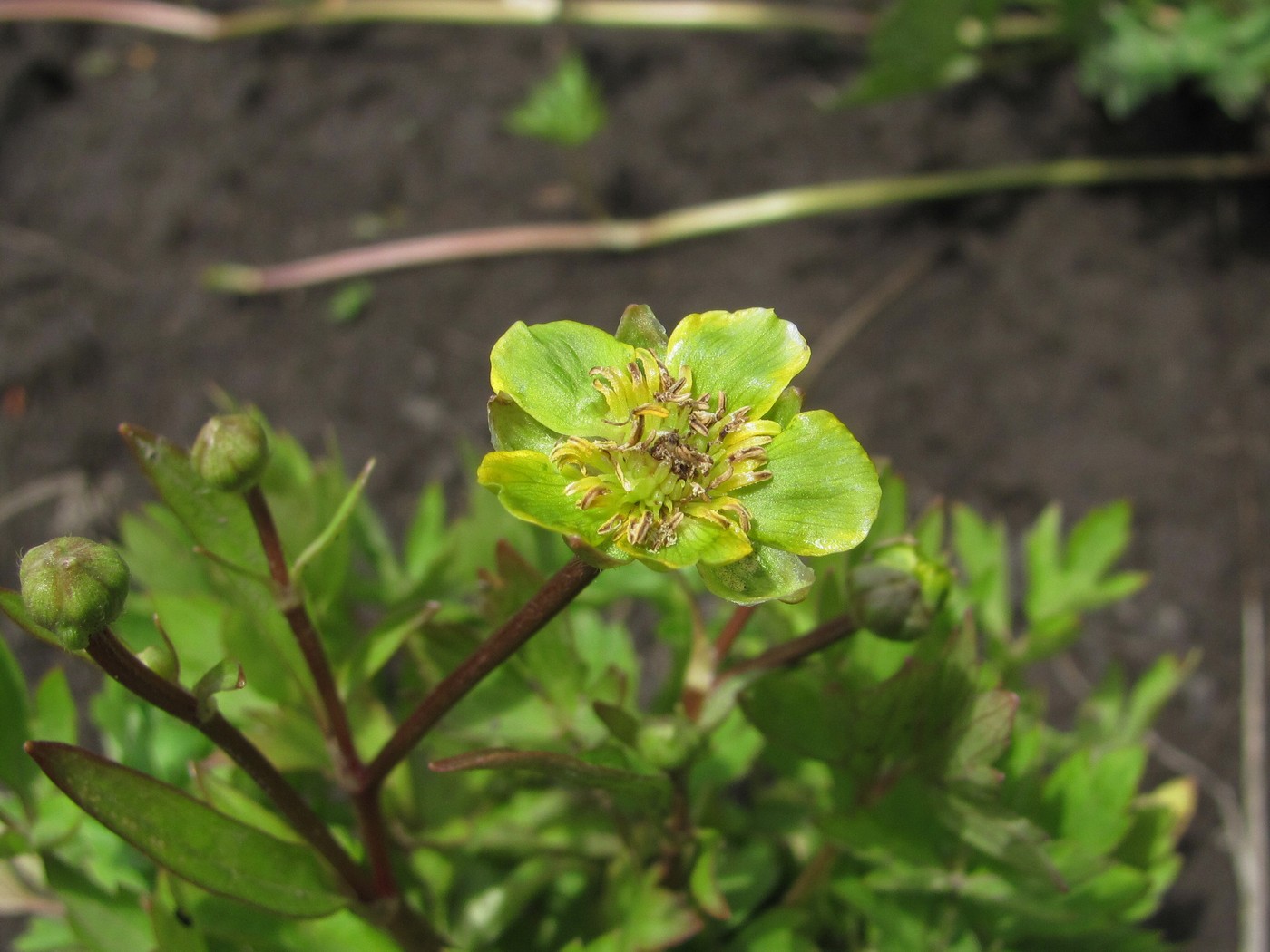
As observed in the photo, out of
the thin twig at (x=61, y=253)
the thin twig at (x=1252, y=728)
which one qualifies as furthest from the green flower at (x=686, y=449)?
the thin twig at (x=61, y=253)

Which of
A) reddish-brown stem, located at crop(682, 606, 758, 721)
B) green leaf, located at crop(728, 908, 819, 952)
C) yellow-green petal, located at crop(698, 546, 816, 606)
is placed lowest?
green leaf, located at crop(728, 908, 819, 952)

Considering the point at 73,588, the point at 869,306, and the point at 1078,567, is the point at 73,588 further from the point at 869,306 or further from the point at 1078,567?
the point at 869,306

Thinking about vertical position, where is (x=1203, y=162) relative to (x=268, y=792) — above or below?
below

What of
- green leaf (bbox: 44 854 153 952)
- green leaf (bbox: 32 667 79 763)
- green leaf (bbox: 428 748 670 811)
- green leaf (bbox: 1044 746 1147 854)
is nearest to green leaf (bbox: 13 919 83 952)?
green leaf (bbox: 44 854 153 952)

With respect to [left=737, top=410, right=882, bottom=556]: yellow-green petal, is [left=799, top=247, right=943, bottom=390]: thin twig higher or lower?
lower

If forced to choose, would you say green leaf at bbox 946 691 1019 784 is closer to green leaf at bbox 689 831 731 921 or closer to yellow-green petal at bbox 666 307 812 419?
green leaf at bbox 689 831 731 921

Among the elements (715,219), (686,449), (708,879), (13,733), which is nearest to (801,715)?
(708,879)

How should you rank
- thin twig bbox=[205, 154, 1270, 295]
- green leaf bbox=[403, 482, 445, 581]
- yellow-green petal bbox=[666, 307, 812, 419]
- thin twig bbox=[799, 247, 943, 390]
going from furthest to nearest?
thin twig bbox=[205, 154, 1270, 295] < thin twig bbox=[799, 247, 943, 390] < green leaf bbox=[403, 482, 445, 581] < yellow-green petal bbox=[666, 307, 812, 419]

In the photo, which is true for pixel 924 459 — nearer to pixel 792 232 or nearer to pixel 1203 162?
pixel 792 232

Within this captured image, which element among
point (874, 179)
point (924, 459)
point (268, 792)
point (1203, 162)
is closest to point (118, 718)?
point (268, 792)
